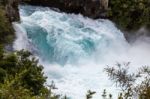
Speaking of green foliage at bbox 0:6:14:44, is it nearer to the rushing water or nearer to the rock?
→ the rushing water

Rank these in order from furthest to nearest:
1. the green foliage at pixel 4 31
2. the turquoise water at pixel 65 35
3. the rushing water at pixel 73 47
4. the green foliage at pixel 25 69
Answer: the turquoise water at pixel 65 35 → the rushing water at pixel 73 47 → the green foliage at pixel 4 31 → the green foliage at pixel 25 69

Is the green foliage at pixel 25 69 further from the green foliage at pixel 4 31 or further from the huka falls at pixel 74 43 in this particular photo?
the green foliage at pixel 4 31

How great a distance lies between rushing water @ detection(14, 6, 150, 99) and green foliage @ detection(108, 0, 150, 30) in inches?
23.1

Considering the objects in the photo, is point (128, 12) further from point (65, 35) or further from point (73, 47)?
point (73, 47)

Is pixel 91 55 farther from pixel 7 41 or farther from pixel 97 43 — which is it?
pixel 7 41

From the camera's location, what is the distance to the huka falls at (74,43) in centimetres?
1428

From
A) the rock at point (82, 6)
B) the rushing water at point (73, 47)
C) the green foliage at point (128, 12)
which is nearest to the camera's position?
the rushing water at point (73, 47)

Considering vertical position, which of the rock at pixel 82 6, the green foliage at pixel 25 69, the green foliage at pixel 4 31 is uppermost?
the rock at pixel 82 6

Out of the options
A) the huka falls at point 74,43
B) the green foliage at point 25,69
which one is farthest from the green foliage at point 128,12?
the green foliage at point 25,69

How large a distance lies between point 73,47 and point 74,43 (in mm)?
244

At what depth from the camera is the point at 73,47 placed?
18266 mm

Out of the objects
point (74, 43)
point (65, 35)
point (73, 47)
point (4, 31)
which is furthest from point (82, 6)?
point (4, 31)

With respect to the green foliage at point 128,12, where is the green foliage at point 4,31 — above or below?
below

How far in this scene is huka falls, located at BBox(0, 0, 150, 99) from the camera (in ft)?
46.9
